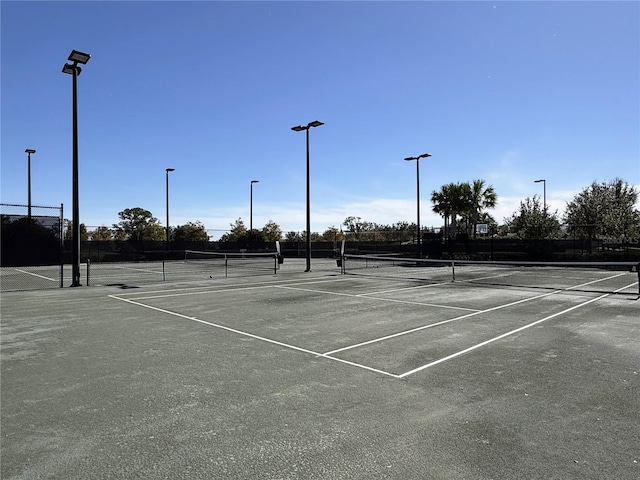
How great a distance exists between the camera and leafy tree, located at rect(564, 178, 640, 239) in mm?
36125

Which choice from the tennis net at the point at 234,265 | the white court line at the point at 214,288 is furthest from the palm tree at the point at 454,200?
the white court line at the point at 214,288

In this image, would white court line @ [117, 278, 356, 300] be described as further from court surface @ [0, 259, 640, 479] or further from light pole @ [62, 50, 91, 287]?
court surface @ [0, 259, 640, 479]

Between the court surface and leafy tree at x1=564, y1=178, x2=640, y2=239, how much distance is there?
32031 mm

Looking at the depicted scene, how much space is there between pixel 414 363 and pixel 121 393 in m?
3.80

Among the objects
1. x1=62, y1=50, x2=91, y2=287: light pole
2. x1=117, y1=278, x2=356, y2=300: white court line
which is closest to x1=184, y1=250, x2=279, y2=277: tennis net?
x1=117, y1=278, x2=356, y2=300: white court line

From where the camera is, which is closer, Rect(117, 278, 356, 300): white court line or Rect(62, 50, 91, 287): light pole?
Rect(117, 278, 356, 300): white court line

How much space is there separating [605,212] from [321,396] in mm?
49761

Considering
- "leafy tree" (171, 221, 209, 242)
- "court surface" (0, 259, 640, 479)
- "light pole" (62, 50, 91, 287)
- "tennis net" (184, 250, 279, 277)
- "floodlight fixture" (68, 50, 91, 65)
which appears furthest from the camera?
"leafy tree" (171, 221, 209, 242)

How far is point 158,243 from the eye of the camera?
3953 cm

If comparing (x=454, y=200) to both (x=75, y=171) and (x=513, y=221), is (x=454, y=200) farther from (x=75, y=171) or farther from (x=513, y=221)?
(x=75, y=171)

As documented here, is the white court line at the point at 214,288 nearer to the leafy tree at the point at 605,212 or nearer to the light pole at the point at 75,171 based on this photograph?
the light pole at the point at 75,171

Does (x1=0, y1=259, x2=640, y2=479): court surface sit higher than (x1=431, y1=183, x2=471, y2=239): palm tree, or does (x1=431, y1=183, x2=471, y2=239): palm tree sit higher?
(x1=431, y1=183, x2=471, y2=239): palm tree

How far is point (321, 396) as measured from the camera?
4.70 meters

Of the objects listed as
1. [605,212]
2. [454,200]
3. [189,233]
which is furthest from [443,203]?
[189,233]
